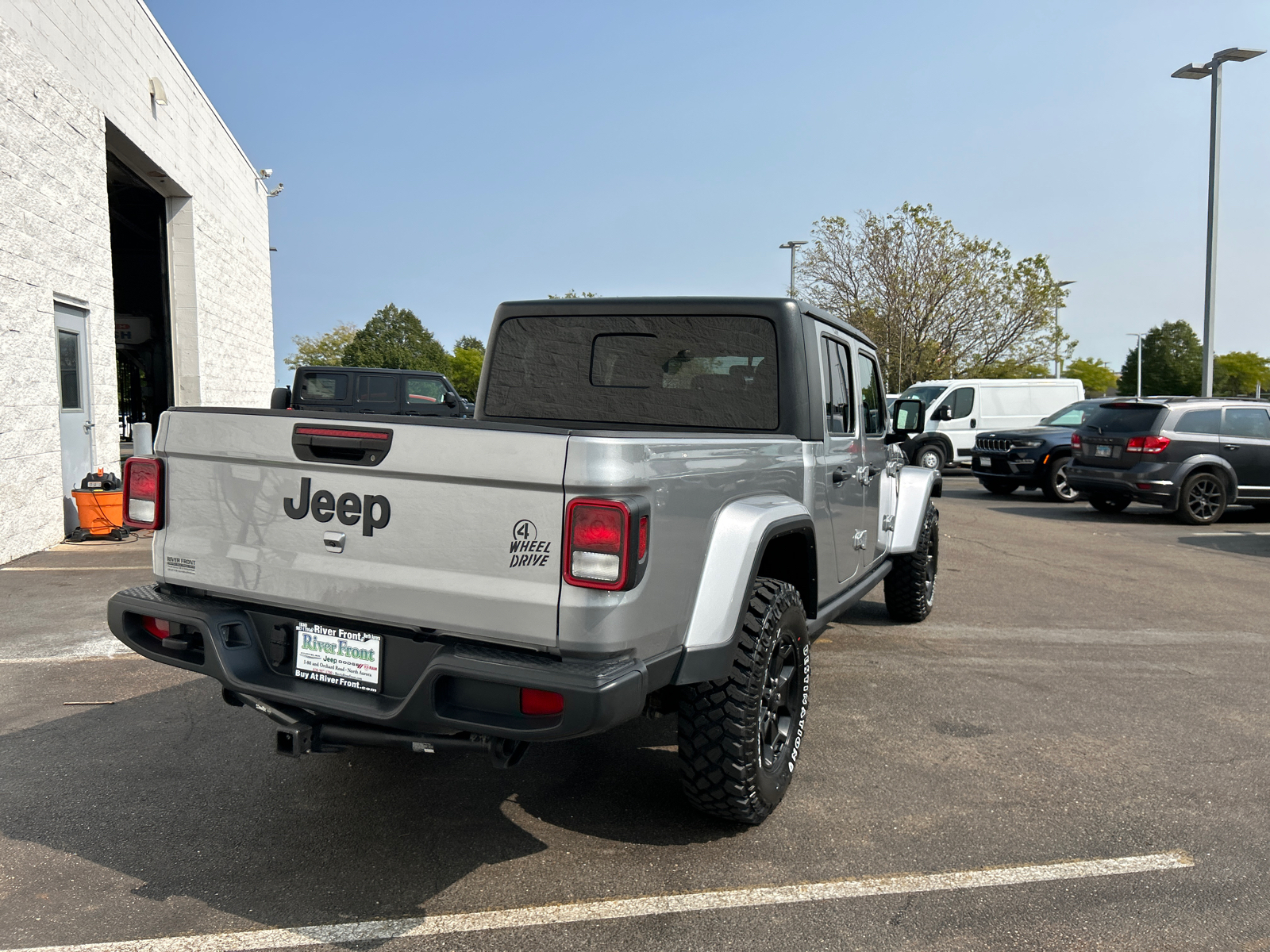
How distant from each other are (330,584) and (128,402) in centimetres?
3815

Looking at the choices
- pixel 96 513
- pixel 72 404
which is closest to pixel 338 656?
pixel 96 513

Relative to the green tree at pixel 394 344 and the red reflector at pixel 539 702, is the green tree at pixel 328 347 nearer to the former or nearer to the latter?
the green tree at pixel 394 344

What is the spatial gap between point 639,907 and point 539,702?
773mm

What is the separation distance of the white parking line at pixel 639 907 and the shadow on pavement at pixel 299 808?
97mm

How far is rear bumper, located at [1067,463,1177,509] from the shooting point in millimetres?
12508

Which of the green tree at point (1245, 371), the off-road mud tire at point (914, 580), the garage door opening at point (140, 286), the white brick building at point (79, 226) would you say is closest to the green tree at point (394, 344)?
the garage door opening at point (140, 286)

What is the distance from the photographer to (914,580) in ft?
21.6

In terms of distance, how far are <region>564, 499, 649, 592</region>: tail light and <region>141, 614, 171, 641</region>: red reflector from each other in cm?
163

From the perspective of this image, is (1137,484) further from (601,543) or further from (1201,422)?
(601,543)

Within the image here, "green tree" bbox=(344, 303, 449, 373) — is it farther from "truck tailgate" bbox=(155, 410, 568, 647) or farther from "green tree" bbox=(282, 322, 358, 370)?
"truck tailgate" bbox=(155, 410, 568, 647)

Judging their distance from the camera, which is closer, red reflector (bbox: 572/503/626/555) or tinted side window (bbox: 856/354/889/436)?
red reflector (bbox: 572/503/626/555)

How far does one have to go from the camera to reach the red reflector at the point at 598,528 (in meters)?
2.64

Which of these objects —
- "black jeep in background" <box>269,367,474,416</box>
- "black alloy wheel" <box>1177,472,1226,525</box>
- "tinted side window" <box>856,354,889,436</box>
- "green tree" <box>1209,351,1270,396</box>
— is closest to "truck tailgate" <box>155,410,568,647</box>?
"tinted side window" <box>856,354,889,436</box>

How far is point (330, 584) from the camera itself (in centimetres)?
302
